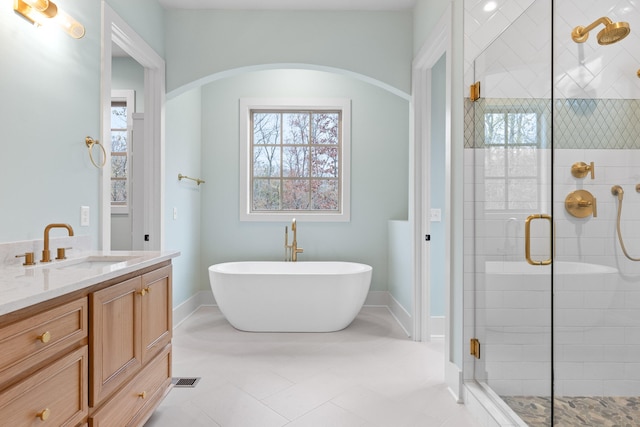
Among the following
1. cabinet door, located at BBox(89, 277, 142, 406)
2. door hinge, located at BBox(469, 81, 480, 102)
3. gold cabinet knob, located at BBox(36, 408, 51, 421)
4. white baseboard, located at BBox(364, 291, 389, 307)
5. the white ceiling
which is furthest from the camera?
white baseboard, located at BBox(364, 291, 389, 307)

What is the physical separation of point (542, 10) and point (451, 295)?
1.53 meters

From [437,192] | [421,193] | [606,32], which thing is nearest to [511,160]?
[606,32]

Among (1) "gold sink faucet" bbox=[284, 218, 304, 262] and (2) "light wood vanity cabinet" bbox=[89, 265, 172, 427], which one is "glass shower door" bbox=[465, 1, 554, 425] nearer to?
(2) "light wood vanity cabinet" bbox=[89, 265, 172, 427]

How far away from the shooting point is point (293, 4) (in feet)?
10.2

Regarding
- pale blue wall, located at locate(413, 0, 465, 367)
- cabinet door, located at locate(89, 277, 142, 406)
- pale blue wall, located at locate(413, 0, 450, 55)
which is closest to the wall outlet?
cabinet door, located at locate(89, 277, 142, 406)

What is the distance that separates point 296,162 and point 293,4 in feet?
5.78

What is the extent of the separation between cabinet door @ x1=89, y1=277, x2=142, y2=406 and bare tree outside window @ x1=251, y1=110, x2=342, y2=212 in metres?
2.85

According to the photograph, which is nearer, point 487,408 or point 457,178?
point 487,408

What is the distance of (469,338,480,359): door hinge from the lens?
2.12 m

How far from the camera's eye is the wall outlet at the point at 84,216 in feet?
7.02

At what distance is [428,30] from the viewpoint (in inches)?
111

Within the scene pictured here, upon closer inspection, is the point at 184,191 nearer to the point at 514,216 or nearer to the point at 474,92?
the point at 474,92

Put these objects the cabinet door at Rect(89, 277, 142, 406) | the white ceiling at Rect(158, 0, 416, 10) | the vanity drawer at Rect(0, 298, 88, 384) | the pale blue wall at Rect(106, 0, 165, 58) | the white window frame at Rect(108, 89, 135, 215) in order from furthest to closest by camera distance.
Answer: the white window frame at Rect(108, 89, 135, 215)
the white ceiling at Rect(158, 0, 416, 10)
the pale blue wall at Rect(106, 0, 165, 58)
the cabinet door at Rect(89, 277, 142, 406)
the vanity drawer at Rect(0, 298, 88, 384)

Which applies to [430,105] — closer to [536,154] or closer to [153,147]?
[536,154]
